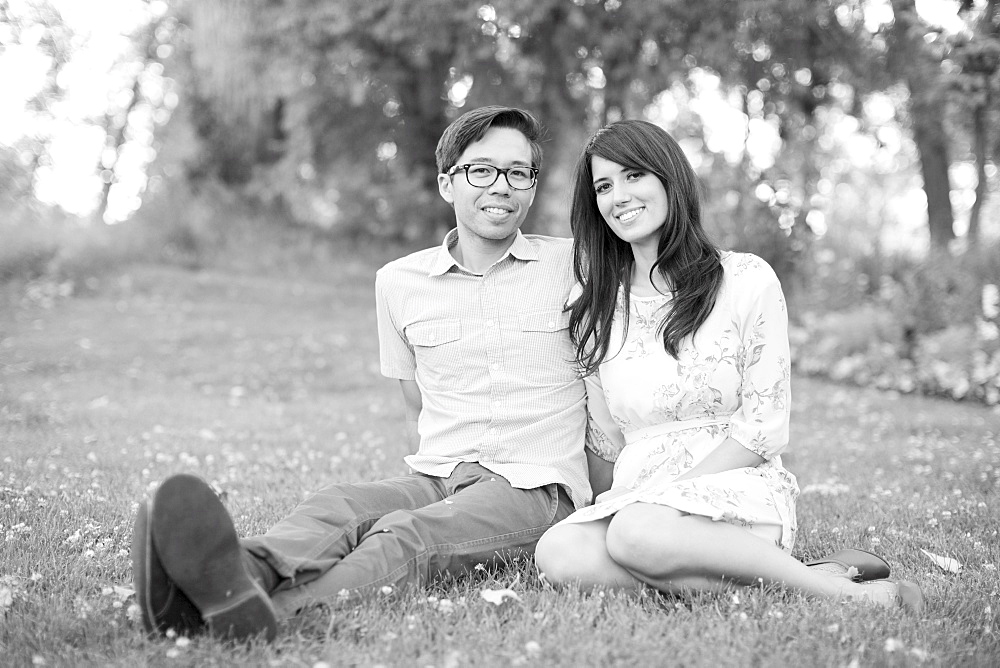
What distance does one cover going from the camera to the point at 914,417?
763cm

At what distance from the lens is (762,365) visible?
10.1 feet

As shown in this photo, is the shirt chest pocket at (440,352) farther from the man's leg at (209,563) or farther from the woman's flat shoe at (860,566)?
the woman's flat shoe at (860,566)

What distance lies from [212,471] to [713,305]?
322 centimetres

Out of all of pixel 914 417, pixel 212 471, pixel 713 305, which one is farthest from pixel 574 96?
pixel 713 305

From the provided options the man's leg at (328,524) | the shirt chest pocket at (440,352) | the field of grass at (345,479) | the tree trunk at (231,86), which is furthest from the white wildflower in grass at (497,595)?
the tree trunk at (231,86)

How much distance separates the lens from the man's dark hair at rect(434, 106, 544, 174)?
366cm

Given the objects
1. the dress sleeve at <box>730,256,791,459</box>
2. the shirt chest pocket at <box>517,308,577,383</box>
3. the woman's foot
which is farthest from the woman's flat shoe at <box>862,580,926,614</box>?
the shirt chest pocket at <box>517,308,577,383</box>

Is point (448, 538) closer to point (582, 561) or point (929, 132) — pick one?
point (582, 561)

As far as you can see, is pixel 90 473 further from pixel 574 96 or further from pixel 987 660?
pixel 574 96

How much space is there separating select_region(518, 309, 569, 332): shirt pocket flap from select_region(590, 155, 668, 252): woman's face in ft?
1.46

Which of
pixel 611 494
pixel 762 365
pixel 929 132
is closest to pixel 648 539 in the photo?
pixel 611 494

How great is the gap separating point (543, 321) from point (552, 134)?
10812 mm

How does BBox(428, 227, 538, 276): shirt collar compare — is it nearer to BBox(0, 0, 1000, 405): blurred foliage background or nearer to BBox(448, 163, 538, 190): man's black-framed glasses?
BBox(448, 163, 538, 190): man's black-framed glasses

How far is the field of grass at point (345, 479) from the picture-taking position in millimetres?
2451
